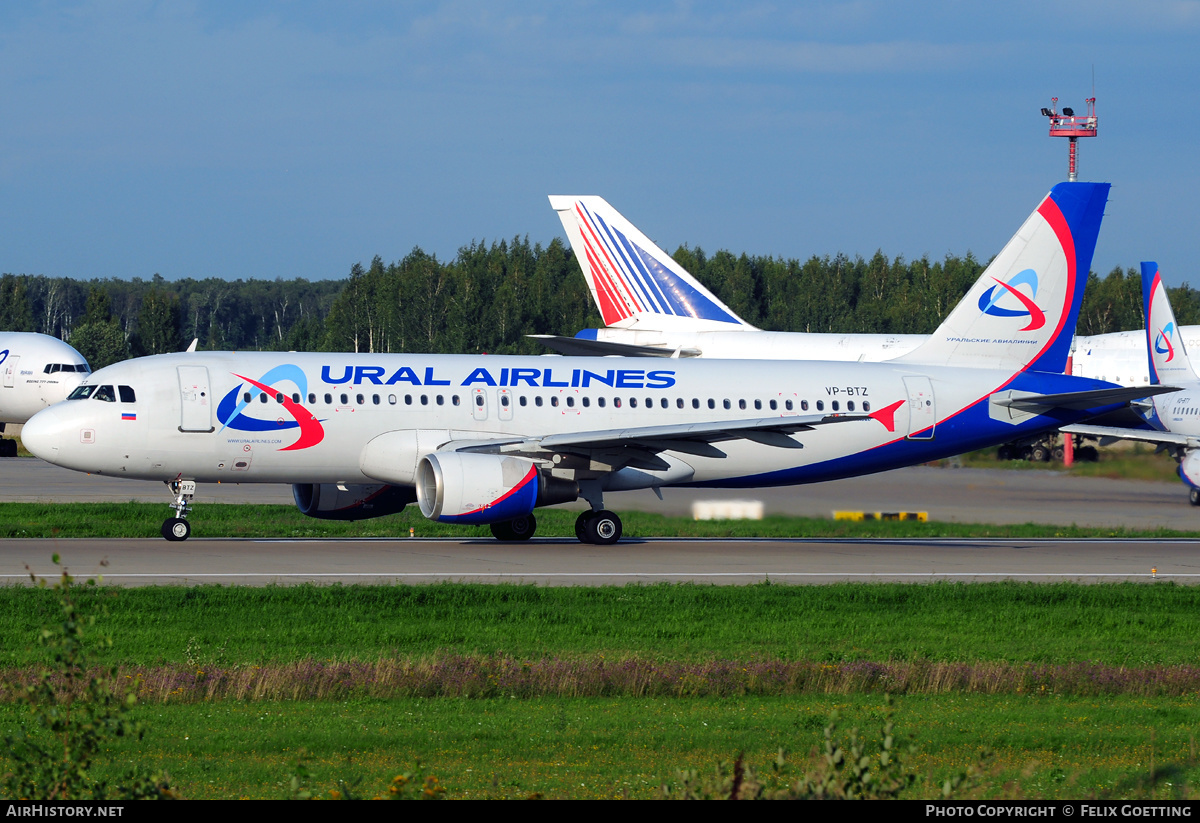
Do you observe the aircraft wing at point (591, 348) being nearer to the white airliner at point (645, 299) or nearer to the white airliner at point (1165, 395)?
the white airliner at point (645, 299)

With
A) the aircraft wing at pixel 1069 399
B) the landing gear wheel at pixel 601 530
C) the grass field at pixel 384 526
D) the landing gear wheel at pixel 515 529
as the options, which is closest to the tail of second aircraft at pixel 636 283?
the grass field at pixel 384 526

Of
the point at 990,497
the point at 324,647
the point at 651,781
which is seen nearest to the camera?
the point at 651,781

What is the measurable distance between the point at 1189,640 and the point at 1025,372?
A: 15.3 meters

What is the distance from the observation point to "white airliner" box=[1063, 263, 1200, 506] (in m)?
46.4

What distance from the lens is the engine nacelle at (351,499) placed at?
30344mm

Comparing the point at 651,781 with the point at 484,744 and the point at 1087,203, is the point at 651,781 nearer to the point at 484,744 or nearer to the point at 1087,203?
the point at 484,744

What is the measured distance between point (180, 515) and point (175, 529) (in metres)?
0.43

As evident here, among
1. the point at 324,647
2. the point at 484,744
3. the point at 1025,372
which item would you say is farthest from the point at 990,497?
the point at 484,744

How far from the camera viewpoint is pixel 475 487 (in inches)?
→ 1068

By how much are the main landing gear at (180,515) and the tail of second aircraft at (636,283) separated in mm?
28362

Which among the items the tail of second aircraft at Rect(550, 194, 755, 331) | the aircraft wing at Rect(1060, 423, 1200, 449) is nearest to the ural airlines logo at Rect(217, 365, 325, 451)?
the aircraft wing at Rect(1060, 423, 1200, 449)

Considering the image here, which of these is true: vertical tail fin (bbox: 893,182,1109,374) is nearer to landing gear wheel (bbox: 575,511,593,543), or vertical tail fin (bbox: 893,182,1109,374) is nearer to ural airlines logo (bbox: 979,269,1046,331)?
ural airlines logo (bbox: 979,269,1046,331)

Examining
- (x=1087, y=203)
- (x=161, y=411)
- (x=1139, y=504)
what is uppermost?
(x=1087, y=203)

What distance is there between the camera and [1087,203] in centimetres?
3388
